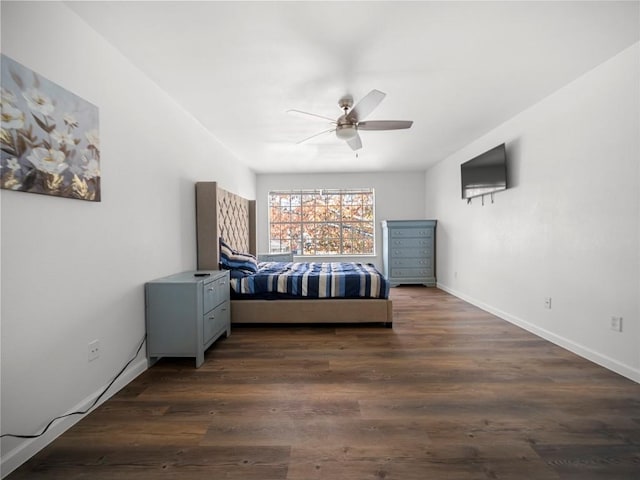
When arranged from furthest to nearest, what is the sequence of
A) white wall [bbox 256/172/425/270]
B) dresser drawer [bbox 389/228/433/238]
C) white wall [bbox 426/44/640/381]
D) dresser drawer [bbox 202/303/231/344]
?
1. white wall [bbox 256/172/425/270]
2. dresser drawer [bbox 389/228/433/238]
3. dresser drawer [bbox 202/303/231/344]
4. white wall [bbox 426/44/640/381]

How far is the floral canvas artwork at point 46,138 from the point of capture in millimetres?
1336

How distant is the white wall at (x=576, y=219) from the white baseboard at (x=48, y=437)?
3749 millimetres

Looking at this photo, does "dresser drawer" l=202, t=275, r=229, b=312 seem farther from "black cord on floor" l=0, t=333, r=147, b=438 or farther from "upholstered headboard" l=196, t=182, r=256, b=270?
"black cord on floor" l=0, t=333, r=147, b=438

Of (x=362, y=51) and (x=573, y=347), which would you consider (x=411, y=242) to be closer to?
(x=573, y=347)

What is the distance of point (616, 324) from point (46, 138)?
401 cm

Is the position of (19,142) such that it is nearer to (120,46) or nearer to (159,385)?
(120,46)

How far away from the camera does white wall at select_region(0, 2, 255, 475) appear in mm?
1371

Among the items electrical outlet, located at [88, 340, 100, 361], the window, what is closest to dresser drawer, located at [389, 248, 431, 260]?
the window

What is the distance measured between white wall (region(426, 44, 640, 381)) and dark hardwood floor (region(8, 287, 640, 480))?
0.37 m

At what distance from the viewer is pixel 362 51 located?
2086 millimetres

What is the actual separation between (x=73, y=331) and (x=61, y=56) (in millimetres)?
1588

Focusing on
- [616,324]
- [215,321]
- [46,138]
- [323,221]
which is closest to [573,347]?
[616,324]

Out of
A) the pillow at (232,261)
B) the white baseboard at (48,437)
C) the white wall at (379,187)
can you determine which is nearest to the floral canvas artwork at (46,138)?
the white baseboard at (48,437)

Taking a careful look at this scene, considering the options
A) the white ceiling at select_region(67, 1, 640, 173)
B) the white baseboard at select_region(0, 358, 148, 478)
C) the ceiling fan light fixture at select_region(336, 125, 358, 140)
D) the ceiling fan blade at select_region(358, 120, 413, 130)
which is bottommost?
the white baseboard at select_region(0, 358, 148, 478)
